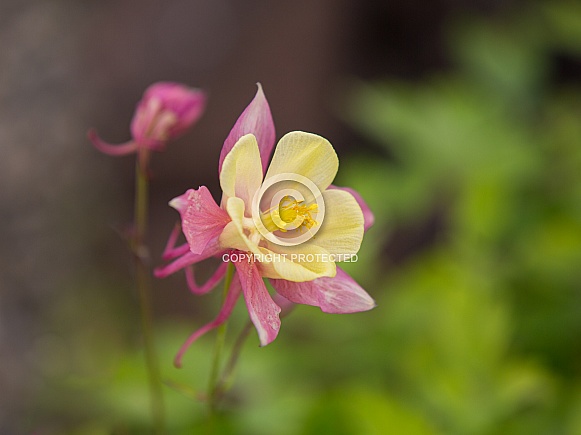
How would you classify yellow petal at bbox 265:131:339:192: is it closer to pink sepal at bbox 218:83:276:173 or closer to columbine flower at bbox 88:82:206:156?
pink sepal at bbox 218:83:276:173

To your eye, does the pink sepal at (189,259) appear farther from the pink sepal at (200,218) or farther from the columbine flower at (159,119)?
the columbine flower at (159,119)

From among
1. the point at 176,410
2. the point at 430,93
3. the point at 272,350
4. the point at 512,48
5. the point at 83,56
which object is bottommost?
the point at 176,410

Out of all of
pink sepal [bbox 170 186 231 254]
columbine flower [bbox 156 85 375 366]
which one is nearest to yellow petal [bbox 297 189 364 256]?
columbine flower [bbox 156 85 375 366]

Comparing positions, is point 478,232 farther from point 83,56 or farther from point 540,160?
point 83,56

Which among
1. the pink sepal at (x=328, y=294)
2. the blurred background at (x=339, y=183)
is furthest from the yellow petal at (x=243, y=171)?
the blurred background at (x=339, y=183)

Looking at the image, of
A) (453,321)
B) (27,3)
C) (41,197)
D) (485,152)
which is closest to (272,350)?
(453,321)

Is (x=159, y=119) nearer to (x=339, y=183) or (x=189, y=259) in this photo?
(x=189, y=259)

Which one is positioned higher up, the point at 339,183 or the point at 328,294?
the point at 339,183

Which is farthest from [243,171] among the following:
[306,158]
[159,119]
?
[159,119]
